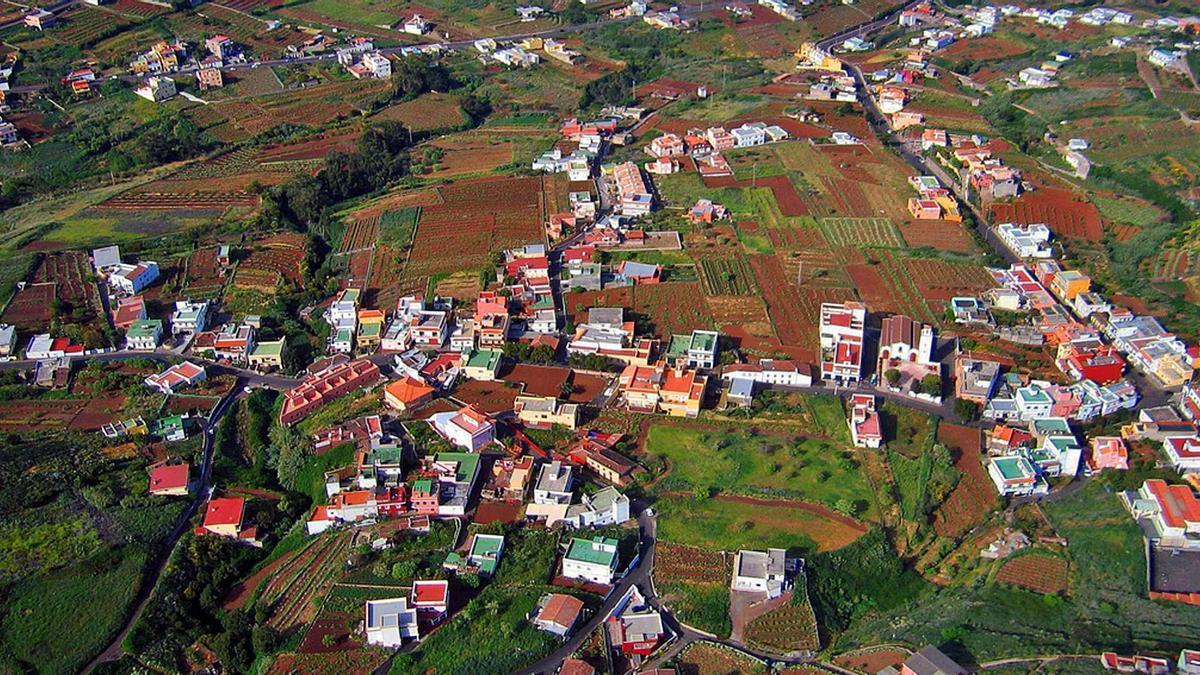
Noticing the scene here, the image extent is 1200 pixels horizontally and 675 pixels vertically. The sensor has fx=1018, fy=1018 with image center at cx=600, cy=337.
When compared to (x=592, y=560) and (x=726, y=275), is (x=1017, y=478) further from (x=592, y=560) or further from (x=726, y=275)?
(x=726, y=275)

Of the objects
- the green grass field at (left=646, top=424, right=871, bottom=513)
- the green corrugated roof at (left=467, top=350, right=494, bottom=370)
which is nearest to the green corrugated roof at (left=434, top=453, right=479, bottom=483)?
the green corrugated roof at (left=467, top=350, right=494, bottom=370)

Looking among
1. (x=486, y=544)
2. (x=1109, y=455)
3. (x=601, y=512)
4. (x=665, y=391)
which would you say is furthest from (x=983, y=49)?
(x=486, y=544)

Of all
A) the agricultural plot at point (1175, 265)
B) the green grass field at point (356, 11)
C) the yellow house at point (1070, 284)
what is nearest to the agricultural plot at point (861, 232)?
the yellow house at point (1070, 284)

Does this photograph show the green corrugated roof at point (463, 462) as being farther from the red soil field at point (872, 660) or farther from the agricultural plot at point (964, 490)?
the agricultural plot at point (964, 490)

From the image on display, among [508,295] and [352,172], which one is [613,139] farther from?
[508,295]

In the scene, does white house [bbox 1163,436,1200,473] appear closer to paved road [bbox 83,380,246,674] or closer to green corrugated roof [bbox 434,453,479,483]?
green corrugated roof [bbox 434,453,479,483]

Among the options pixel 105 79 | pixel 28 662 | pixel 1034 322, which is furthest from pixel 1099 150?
pixel 105 79
